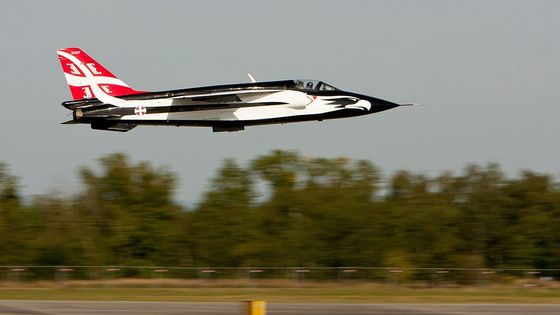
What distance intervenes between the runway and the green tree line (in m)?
29.5

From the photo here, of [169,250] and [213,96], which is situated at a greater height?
[213,96]

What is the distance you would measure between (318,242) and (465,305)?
105 ft

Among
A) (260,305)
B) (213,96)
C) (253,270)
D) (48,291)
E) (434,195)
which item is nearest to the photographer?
(260,305)

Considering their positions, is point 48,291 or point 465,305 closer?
point 465,305

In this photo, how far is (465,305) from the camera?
32844mm

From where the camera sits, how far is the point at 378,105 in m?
34.7

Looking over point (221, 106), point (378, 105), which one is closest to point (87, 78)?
point (221, 106)

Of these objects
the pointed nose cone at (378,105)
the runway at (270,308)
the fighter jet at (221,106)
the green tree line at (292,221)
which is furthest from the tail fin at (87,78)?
the green tree line at (292,221)

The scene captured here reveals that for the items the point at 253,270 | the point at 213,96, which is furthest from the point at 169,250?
the point at 213,96

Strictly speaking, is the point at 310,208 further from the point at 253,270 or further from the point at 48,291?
the point at 48,291

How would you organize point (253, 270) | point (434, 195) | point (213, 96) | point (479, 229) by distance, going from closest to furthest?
point (213, 96)
point (253, 270)
point (479, 229)
point (434, 195)

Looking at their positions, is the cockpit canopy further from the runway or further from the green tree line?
the green tree line

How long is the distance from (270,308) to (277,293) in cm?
883

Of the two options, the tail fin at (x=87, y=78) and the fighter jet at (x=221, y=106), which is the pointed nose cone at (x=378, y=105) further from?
the tail fin at (x=87, y=78)
